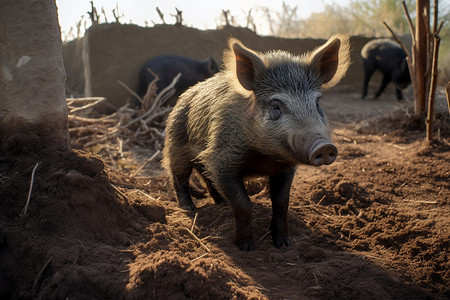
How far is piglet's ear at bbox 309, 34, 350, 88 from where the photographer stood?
9.38 ft

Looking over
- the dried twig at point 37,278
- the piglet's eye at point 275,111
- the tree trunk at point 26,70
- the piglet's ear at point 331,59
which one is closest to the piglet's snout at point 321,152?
the piglet's eye at point 275,111

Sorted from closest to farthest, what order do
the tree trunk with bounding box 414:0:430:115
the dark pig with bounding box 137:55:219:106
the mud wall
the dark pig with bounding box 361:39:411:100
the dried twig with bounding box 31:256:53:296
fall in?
the dried twig with bounding box 31:256:53:296 → the tree trunk with bounding box 414:0:430:115 → the mud wall → the dark pig with bounding box 137:55:219:106 → the dark pig with bounding box 361:39:411:100

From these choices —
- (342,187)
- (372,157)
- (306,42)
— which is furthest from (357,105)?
(342,187)

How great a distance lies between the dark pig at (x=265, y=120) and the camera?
259cm

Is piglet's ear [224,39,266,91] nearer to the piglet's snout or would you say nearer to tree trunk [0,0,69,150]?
the piglet's snout

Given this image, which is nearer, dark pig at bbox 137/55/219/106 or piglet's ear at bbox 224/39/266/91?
piglet's ear at bbox 224/39/266/91

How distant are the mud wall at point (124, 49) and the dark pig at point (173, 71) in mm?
371

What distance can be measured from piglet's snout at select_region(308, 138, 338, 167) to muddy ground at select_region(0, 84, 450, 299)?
29.5 inches

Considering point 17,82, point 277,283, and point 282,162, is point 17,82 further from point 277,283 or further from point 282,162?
point 277,283

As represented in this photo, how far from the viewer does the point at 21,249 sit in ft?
6.88

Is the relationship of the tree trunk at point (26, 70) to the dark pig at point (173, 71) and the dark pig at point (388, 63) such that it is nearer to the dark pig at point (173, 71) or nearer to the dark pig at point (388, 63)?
the dark pig at point (173, 71)

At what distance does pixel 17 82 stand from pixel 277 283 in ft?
7.71

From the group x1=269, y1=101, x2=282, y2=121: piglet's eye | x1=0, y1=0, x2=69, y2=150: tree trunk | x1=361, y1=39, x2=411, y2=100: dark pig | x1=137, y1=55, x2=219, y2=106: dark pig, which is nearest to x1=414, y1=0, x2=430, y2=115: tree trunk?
x1=269, y1=101, x2=282, y2=121: piglet's eye

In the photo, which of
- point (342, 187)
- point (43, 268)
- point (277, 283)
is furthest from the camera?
point (342, 187)
